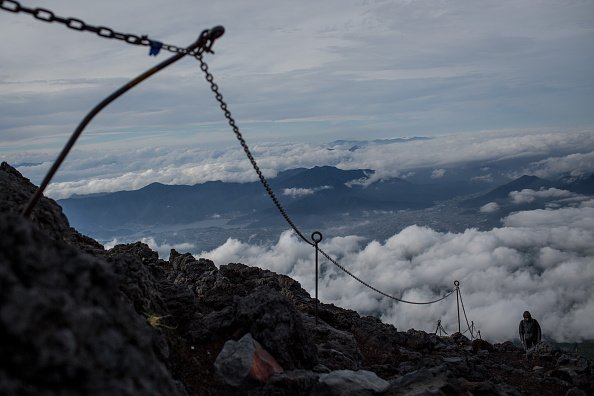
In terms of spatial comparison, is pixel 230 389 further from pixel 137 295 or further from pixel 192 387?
pixel 137 295

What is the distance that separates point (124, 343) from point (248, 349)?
11.7 feet

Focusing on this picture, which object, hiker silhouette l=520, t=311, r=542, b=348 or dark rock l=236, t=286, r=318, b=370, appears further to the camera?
hiker silhouette l=520, t=311, r=542, b=348

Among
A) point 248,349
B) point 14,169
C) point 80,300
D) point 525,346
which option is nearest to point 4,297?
point 80,300

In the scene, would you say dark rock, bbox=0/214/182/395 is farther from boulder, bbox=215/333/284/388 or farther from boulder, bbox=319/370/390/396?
boulder, bbox=319/370/390/396

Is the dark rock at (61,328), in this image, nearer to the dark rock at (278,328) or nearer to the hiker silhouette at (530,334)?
the dark rock at (278,328)

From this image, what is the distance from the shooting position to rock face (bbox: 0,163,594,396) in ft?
8.62

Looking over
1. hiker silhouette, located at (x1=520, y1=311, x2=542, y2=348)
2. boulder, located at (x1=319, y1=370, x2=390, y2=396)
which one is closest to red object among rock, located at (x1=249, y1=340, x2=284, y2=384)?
boulder, located at (x1=319, y1=370, x2=390, y2=396)

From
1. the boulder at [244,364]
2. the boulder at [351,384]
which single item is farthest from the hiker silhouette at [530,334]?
the boulder at [244,364]

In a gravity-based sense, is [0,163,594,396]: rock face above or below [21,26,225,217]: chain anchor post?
below

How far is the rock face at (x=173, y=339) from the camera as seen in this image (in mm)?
2627

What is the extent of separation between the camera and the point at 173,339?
6.29 metres

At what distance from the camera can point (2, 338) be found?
2.50 m

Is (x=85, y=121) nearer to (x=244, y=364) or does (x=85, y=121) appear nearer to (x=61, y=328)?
(x=61, y=328)

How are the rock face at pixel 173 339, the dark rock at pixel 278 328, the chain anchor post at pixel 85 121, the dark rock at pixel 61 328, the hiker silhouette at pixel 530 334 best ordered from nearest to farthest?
the dark rock at pixel 61 328 < the rock face at pixel 173 339 < the chain anchor post at pixel 85 121 < the dark rock at pixel 278 328 < the hiker silhouette at pixel 530 334
